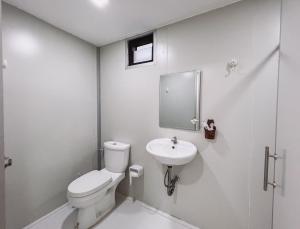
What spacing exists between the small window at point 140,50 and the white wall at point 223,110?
0.15 meters

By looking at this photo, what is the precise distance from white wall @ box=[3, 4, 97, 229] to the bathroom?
12 mm

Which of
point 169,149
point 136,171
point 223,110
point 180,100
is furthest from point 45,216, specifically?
point 223,110

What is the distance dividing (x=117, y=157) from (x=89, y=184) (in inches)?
19.3

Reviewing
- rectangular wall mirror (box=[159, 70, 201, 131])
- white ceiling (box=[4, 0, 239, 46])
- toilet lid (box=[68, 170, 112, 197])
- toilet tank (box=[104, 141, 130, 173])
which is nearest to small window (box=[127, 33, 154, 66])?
white ceiling (box=[4, 0, 239, 46])

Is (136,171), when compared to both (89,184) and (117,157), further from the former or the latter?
(89,184)

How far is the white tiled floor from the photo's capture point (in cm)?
173

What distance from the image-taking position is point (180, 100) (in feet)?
5.75

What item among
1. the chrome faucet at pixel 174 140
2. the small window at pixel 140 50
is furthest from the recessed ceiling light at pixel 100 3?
the chrome faucet at pixel 174 140

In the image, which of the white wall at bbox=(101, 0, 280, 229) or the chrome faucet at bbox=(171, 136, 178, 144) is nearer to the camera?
the white wall at bbox=(101, 0, 280, 229)

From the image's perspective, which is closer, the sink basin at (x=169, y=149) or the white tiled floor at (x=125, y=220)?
the sink basin at (x=169, y=149)

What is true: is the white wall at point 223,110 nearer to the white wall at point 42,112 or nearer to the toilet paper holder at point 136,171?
the toilet paper holder at point 136,171

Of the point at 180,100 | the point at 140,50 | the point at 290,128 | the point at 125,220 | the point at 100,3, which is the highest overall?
the point at 100,3

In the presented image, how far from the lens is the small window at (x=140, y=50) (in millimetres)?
2004

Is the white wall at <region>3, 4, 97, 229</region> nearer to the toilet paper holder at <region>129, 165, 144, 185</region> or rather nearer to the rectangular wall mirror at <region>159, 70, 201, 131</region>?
the toilet paper holder at <region>129, 165, 144, 185</region>
